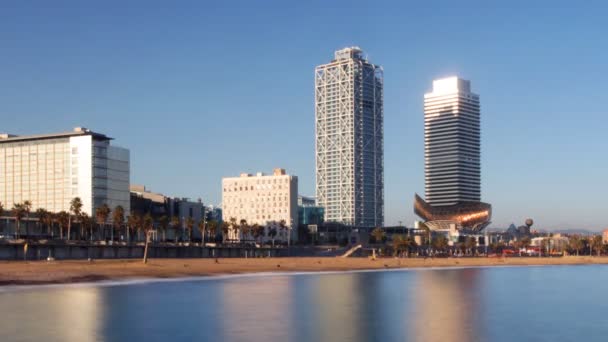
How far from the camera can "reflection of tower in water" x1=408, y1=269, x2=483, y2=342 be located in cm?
5378

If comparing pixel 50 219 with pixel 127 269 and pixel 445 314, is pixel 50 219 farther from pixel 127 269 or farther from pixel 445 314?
pixel 445 314

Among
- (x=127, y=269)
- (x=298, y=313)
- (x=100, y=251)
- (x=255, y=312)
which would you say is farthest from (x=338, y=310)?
(x=100, y=251)

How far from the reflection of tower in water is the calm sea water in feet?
0.29

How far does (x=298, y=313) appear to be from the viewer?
67.6 meters

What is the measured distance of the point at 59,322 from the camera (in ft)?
190

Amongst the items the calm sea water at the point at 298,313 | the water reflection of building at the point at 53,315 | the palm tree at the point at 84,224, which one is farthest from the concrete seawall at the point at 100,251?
the water reflection of building at the point at 53,315

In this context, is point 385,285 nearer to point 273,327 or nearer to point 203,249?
point 273,327

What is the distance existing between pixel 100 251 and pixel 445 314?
101 m

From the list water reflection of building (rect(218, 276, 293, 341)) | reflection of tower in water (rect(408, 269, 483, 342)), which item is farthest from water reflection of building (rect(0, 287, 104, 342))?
reflection of tower in water (rect(408, 269, 483, 342))

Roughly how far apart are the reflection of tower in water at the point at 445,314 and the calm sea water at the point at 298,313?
9cm

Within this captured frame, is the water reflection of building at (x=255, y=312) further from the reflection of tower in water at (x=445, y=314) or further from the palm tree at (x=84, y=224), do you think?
the palm tree at (x=84, y=224)

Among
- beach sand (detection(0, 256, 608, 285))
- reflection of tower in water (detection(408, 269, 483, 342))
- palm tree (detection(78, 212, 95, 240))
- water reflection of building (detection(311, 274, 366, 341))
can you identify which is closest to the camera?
water reflection of building (detection(311, 274, 366, 341))

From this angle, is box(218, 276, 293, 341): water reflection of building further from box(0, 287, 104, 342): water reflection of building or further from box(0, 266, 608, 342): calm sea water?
box(0, 287, 104, 342): water reflection of building

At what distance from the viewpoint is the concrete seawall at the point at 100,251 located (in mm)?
135750
